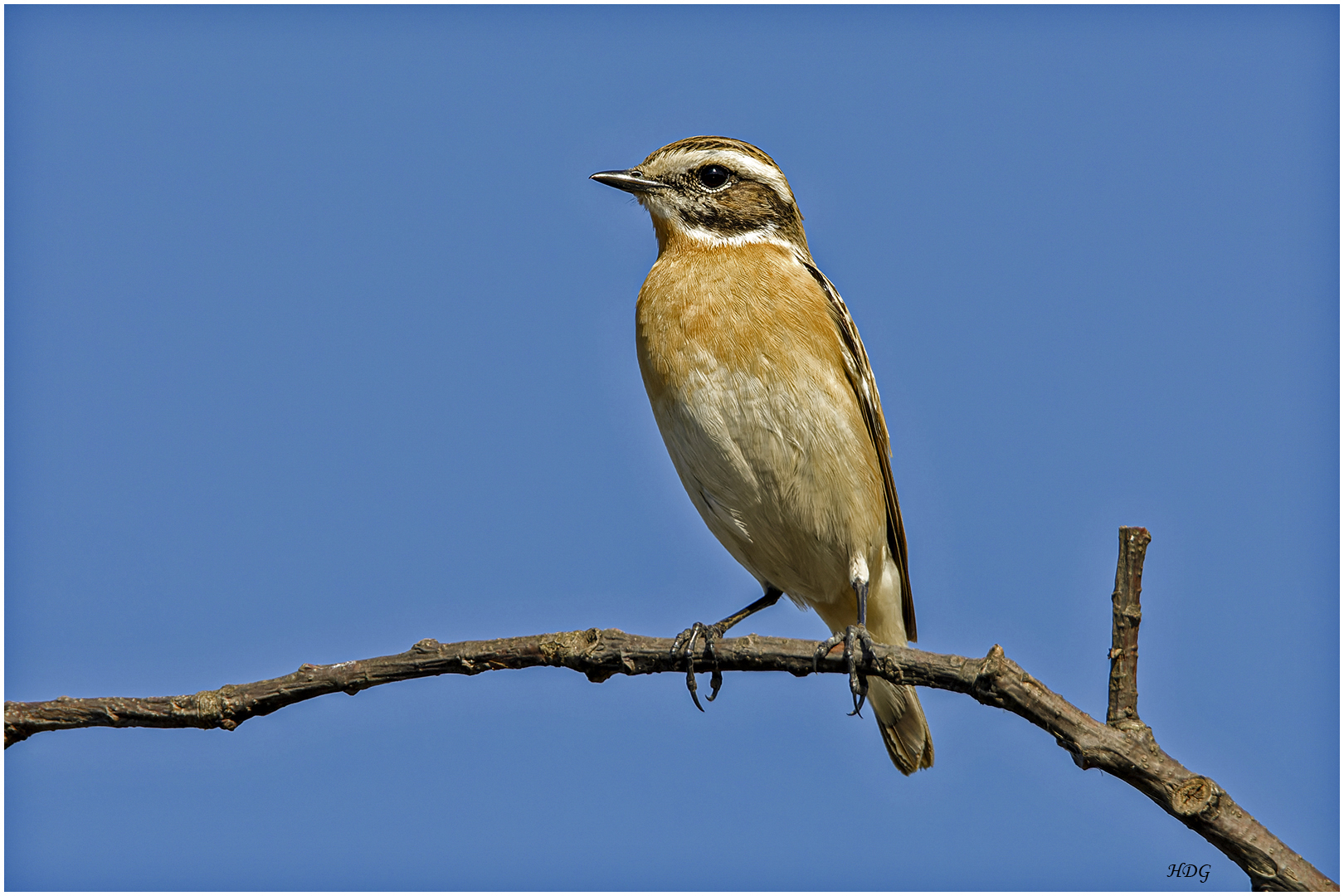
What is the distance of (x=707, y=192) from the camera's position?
952 cm

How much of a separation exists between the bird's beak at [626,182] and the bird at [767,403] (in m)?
0.02

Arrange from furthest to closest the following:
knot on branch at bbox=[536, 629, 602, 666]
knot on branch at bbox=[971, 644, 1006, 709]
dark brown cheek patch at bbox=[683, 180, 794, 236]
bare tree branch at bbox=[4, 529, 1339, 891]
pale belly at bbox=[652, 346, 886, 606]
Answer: dark brown cheek patch at bbox=[683, 180, 794, 236] < pale belly at bbox=[652, 346, 886, 606] < knot on branch at bbox=[536, 629, 602, 666] < knot on branch at bbox=[971, 644, 1006, 709] < bare tree branch at bbox=[4, 529, 1339, 891]

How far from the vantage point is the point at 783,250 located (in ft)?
31.1

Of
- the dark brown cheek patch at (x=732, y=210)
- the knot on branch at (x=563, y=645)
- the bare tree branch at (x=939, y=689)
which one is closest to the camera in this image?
the bare tree branch at (x=939, y=689)

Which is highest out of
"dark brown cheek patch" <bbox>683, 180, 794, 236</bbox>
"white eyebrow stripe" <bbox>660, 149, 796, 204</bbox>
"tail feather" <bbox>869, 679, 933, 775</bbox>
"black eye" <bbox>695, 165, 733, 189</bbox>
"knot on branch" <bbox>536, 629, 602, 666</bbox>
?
"white eyebrow stripe" <bbox>660, 149, 796, 204</bbox>

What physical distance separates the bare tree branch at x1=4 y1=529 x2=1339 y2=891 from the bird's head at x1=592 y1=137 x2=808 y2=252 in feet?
14.1

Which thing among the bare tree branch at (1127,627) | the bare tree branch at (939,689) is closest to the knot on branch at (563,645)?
the bare tree branch at (939,689)

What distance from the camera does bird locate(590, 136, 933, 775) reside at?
825 centimetres

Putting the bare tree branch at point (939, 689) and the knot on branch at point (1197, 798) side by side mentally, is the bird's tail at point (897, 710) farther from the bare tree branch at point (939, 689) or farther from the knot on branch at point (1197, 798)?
the knot on branch at point (1197, 798)

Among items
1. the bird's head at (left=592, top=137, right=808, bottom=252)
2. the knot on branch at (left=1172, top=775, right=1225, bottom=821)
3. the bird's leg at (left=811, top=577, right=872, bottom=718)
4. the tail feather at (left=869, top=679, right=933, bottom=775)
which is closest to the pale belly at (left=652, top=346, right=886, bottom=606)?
the bird's leg at (left=811, top=577, right=872, bottom=718)

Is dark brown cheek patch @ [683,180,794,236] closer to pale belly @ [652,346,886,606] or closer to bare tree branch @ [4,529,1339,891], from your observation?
pale belly @ [652,346,886,606]

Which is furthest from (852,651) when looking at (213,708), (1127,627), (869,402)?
(213,708)

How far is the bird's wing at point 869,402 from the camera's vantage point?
8836mm

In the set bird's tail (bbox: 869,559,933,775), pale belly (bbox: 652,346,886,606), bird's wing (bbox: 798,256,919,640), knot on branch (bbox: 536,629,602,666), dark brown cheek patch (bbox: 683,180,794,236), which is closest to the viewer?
knot on branch (bbox: 536,629,602,666)
